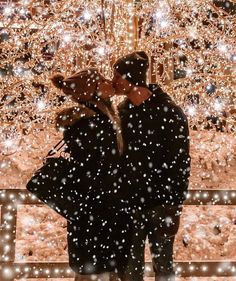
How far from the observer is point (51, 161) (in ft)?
9.98

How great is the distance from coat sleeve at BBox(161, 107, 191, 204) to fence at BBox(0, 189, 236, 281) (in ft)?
2.62

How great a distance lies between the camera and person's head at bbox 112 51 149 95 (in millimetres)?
3236

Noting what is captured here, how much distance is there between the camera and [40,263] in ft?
12.9

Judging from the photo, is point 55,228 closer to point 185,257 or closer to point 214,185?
point 185,257

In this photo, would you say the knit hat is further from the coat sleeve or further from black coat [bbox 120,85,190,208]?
the coat sleeve

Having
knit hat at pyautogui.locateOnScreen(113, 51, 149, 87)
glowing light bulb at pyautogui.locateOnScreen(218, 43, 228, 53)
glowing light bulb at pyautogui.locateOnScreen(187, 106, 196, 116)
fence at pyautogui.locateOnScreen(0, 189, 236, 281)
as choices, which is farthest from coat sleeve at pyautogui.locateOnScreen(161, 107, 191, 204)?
glowing light bulb at pyautogui.locateOnScreen(218, 43, 228, 53)

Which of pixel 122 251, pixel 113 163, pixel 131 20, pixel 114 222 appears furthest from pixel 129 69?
pixel 131 20

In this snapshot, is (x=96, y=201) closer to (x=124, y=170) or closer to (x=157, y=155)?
(x=124, y=170)

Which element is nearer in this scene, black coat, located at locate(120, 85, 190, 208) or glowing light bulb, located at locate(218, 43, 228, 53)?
black coat, located at locate(120, 85, 190, 208)

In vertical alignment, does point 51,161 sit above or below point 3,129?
below

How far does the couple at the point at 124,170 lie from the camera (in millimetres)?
2928

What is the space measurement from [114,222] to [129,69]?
1.13m

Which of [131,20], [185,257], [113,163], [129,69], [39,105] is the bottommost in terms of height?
[185,257]

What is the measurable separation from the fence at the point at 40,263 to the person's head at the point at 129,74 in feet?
4.18
